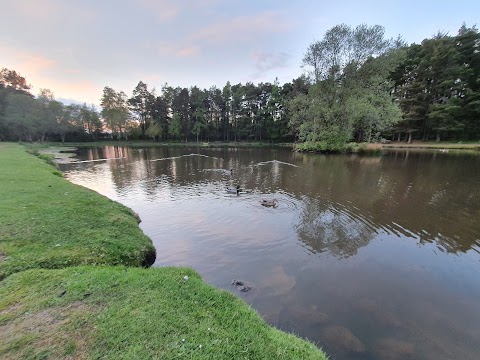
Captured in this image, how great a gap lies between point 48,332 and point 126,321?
1.11 metres

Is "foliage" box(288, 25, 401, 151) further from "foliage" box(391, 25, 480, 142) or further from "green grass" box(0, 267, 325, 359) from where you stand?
"green grass" box(0, 267, 325, 359)

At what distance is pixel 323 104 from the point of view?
43031 millimetres

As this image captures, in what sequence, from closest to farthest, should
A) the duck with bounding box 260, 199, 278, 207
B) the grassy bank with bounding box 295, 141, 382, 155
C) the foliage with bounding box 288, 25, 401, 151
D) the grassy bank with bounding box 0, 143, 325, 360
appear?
the grassy bank with bounding box 0, 143, 325, 360 < the duck with bounding box 260, 199, 278, 207 < the foliage with bounding box 288, 25, 401, 151 < the grassy bank with bounding box 295, 141, 382, 155

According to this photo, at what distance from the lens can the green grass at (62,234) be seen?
599 cm

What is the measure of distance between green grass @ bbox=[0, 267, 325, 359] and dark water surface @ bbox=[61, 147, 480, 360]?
71.7 inches

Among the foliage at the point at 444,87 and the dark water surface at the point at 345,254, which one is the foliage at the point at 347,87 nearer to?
the foliage at the point at 444,87

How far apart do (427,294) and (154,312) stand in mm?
7457

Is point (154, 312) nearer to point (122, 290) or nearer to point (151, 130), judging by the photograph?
point (122, 290)

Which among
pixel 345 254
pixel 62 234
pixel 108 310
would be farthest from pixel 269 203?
pixel 108 310

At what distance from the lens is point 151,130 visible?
256 ft

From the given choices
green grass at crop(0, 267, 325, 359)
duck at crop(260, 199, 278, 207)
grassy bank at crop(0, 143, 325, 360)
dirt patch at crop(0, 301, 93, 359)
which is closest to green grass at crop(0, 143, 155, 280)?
grassy bank at crop(0, 143, 325, 360)

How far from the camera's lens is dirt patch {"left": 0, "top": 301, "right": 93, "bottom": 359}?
134 inches

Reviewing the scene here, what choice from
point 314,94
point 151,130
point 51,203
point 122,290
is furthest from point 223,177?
point 151,130

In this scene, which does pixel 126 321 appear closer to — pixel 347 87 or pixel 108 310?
pixel 108 310
